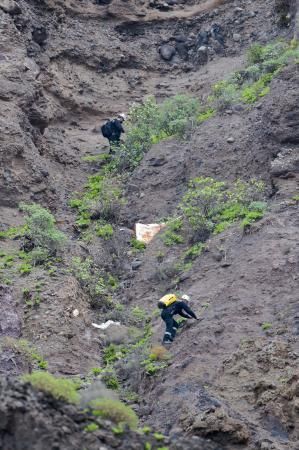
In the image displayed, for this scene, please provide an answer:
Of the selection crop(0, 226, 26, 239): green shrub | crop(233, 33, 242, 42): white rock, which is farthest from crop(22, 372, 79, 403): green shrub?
crop(233, 33, 242, 42): white rock

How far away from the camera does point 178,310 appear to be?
52.2ft

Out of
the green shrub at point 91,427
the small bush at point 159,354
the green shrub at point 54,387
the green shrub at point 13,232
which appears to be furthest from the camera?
the green shrub at point 13,232

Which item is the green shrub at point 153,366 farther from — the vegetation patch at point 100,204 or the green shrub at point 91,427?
the vegetation patch at point 100,204

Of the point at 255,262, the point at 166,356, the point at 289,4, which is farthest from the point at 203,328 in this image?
the point at 289,4

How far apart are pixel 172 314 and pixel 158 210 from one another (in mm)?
5846

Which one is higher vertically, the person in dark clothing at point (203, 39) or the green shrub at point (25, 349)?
the person in dark clothing at point (203, 39)

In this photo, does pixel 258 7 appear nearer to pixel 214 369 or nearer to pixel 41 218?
pixel 41 218

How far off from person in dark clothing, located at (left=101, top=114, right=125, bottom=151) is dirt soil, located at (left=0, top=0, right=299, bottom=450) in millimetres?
809

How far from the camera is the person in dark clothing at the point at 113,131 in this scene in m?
24.5

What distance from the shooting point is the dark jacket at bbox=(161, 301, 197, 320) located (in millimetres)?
15820

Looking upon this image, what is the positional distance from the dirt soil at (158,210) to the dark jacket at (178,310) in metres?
0.31

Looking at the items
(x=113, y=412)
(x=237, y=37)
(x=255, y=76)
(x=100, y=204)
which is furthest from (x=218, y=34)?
(x=113, y=412)

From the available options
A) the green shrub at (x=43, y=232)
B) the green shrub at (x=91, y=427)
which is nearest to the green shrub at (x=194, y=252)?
the green shrub at (x=43, y=232)

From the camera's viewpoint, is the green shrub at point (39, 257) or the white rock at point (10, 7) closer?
the green shrub at point (39, 257)
